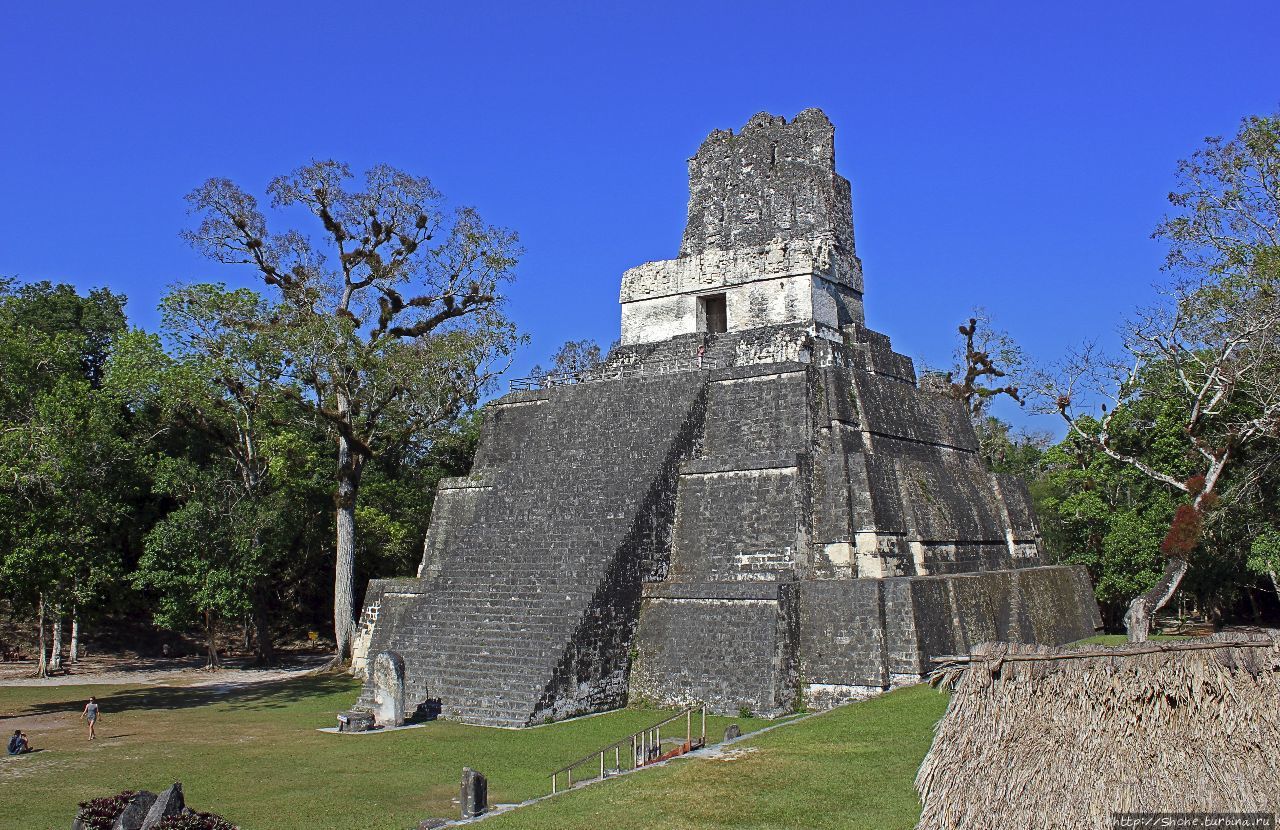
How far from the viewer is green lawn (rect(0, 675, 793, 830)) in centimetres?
927

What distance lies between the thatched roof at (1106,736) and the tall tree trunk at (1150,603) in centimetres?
1055

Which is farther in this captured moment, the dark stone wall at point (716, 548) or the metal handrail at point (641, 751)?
the dark stone wall at point (716, 548)

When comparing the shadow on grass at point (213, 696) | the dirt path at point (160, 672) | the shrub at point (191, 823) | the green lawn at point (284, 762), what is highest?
the shrub at point (191, 823)

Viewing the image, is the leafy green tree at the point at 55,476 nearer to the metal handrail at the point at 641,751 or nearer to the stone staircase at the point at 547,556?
the stone staircase at the point at 547,556

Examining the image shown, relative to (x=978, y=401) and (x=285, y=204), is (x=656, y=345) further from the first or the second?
(x=978, y=401)

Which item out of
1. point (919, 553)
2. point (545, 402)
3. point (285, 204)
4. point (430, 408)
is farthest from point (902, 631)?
point (285, 204)

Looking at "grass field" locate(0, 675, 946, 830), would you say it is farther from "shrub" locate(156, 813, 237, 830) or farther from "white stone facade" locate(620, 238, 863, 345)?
"white stone facade" locate(620, 238, 863, 345)

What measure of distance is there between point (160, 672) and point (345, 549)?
5161 mm

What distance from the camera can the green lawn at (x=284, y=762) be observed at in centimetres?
927

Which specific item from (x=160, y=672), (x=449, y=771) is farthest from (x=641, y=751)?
(x=160, y=672)

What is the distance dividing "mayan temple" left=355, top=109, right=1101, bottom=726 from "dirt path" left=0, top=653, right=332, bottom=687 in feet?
12.8

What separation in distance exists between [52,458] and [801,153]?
45.5 ft

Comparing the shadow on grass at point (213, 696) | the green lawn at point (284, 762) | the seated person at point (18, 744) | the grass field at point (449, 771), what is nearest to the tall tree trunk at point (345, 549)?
the shadow on grass at point (213, 696)

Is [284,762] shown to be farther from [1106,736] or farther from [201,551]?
[201,551]
